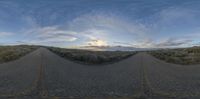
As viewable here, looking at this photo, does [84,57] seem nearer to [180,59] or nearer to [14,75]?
[14,75]

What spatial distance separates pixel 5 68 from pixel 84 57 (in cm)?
1447

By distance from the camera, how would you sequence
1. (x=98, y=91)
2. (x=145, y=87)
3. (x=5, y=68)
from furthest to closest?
(x=5, y=68)
(x=98, y=91)
(x=145, y=87)

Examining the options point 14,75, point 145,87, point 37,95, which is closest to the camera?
point 37,95

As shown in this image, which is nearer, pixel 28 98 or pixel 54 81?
pixel 28 98

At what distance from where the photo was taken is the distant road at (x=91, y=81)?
76.7 ft

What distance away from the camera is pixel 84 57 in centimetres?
5059

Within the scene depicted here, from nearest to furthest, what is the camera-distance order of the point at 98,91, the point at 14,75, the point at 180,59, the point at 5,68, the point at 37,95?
the point at 37,95, the point at 98,91, the point at 14,75, the point at 5,68, the point at 180,59

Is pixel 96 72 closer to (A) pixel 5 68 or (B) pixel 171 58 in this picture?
(A) pixel 5 68

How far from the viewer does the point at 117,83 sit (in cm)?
3262

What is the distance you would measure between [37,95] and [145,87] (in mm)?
9161

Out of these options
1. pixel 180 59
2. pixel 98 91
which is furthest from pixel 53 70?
pixel 180 59

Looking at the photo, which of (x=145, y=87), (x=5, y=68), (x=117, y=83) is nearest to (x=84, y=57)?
(x=5, y=68)

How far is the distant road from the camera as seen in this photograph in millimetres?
23388

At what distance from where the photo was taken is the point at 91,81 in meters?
34.8
